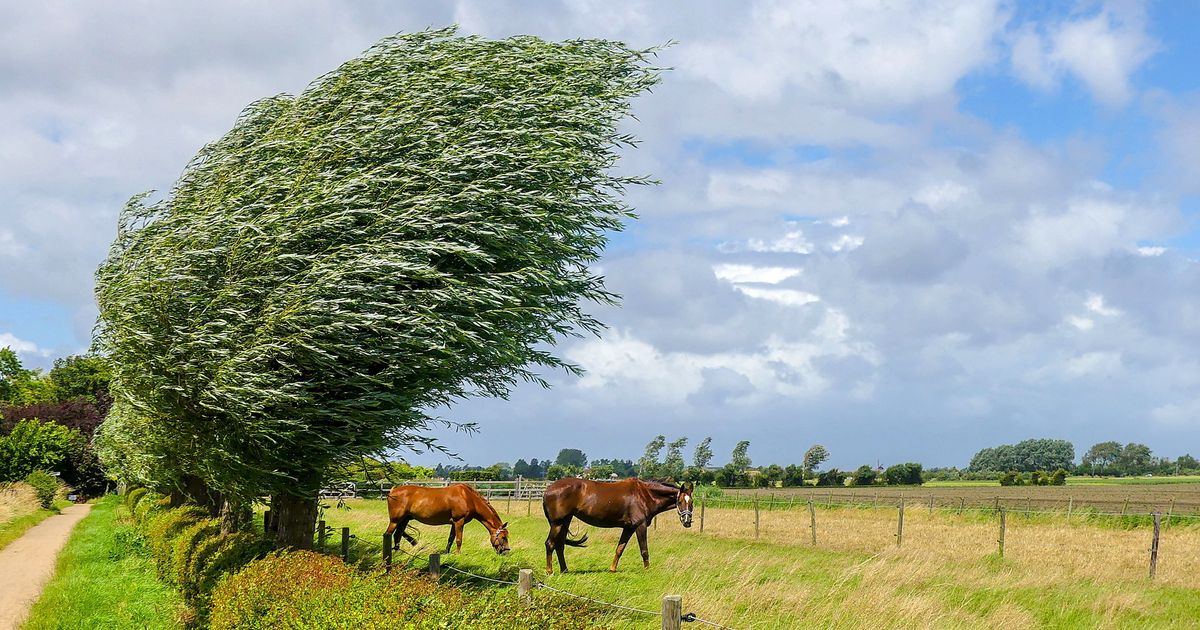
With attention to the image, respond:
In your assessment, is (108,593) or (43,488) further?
(43,488)

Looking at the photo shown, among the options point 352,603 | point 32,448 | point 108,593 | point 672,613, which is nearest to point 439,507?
point 108,593

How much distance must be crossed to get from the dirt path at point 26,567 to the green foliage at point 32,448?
1026 inches

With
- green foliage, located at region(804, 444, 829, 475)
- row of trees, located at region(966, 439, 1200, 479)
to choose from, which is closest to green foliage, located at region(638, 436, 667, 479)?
green foliage, located at region(804, 444, 829, 475)

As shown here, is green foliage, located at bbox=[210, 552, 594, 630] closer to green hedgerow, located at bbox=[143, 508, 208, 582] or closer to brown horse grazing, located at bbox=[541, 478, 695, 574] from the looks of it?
brown horse grazing, located at bbox=[541, 478, 695, 574]

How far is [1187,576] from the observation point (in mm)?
20375

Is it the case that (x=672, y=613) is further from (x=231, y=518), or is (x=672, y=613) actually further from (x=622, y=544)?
(x=231, y=518)

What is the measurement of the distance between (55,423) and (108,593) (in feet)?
196

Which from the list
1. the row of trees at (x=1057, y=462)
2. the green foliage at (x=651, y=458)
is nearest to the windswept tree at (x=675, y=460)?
the green foliage at (x=651, y=458)

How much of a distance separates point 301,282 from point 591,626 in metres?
7.93

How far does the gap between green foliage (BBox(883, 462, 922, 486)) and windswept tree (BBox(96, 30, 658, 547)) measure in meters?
107

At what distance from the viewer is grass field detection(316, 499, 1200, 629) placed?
13.9 meters

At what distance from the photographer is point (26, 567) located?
2600 cm

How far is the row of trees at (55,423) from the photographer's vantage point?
66.1 m

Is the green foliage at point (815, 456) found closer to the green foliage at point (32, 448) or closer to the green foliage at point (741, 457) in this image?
the green foliage at point (741, 457)
